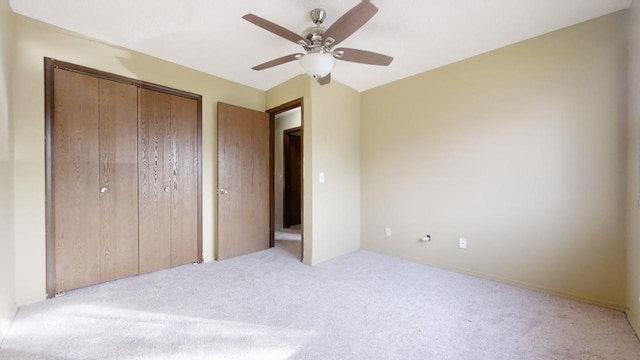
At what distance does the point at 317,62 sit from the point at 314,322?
1929 mm

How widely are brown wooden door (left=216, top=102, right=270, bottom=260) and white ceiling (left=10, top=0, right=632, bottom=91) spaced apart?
2.70 feet

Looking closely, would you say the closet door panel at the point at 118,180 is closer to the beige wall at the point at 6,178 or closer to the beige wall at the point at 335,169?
the beige wall at the point at 6,178

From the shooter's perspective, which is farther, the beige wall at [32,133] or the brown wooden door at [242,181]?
the brown wooden door at [242,181]

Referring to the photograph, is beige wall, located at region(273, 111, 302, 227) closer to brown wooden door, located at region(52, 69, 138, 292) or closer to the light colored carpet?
the light colored carpet

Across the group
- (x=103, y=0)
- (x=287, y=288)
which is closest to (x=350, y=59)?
(x=103, y=0)

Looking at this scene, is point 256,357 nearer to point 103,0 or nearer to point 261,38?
point 261,38

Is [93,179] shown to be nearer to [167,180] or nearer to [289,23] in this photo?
[167,180]

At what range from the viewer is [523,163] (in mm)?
2307

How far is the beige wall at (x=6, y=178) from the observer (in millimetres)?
1664

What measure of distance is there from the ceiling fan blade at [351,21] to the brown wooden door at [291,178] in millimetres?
3338

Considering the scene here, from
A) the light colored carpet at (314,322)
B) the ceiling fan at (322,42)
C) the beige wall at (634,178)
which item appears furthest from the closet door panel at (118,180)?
the beige wall at (634,178)

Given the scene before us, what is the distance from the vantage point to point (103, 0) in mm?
1813

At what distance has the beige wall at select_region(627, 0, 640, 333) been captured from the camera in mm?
1679

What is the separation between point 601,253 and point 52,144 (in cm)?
469
